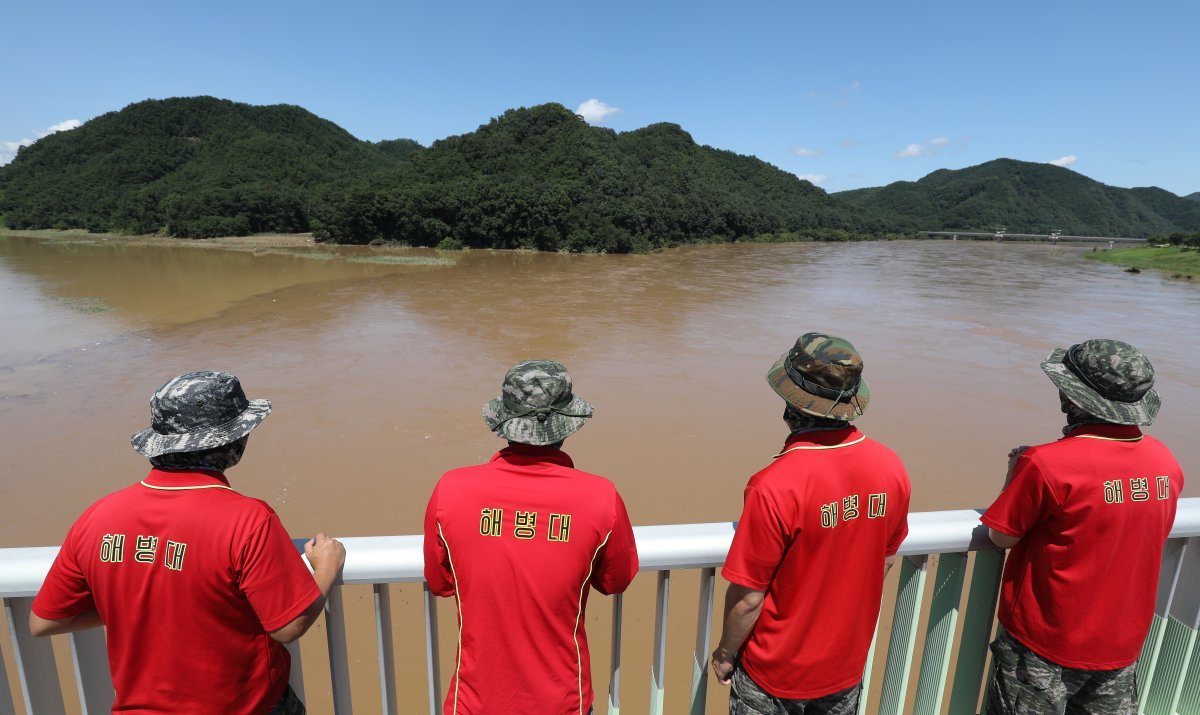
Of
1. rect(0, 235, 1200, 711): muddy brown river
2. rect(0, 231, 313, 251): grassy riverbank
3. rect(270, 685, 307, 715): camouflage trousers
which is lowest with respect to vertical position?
rect(0, 235, 1200, 711): muddy brown river

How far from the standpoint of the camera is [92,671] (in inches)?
60.7

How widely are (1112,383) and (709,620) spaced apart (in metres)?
1.32

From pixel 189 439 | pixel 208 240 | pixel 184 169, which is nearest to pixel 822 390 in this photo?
pixel 189 439

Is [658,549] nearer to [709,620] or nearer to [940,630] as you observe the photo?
[709,620]

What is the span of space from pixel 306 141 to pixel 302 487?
333 ft

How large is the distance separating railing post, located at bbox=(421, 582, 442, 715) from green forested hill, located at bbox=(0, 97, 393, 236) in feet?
203

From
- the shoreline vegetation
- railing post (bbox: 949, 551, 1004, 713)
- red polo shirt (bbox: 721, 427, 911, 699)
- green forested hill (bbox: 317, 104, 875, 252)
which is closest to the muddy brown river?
railing post (bbox: 949, 551, 1004, 713)

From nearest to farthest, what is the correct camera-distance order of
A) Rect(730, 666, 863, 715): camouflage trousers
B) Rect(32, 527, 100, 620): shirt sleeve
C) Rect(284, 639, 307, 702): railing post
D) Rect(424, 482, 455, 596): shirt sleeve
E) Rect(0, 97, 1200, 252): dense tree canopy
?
Rect(32, 527, 100, 620): shirt sleeve → Rect(424, 482, 455, 596): shirt sleeve → Rect(284, 639, 307, 702): railing post → Rect(730, 666, 863, 715): camouflage trousers → Rect(0, 97, 1200, 252): dense tree canopy

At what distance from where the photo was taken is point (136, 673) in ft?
4.91

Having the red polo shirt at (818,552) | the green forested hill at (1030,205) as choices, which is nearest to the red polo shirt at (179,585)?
the red polo shirt at (818,552)

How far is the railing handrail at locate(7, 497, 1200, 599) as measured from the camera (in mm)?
1393

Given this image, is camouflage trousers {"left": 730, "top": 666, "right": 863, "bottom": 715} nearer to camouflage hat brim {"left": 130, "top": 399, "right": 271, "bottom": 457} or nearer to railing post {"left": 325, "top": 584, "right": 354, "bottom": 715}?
railing post {"left": 325, "top": 584, "right": 354, "bottom": 715}

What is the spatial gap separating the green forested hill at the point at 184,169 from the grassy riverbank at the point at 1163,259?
67.1 m

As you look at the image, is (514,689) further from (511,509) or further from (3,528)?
(3,528)
